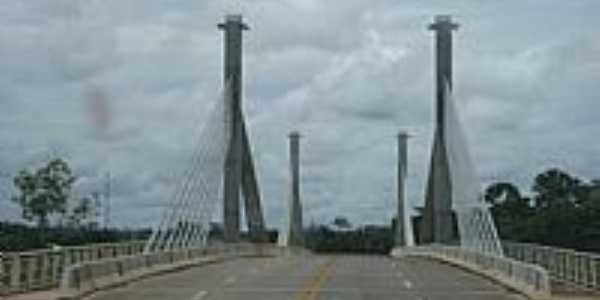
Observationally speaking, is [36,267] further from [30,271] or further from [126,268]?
[126,268]

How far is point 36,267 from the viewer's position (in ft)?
96.6

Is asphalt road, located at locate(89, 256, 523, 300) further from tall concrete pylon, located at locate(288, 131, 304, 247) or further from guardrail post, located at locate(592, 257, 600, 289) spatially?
tall concrete pylon, located at locate(288, 131, 304, 247)

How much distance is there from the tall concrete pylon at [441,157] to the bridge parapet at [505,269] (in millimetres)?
1334

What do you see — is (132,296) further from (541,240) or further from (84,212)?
(84,212)

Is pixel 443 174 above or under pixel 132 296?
above

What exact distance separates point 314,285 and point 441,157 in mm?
28097

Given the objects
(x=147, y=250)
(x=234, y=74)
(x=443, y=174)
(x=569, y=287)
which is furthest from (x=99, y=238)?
(x=569, y=287)

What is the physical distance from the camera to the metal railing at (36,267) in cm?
2708

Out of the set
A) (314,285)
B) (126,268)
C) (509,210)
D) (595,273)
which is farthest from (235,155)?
(509,210)

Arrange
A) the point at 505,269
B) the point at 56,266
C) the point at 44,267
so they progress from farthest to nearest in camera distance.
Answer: the point at 505,269 < the point at 56,266 < the point at 44,267

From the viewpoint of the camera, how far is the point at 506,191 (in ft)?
487

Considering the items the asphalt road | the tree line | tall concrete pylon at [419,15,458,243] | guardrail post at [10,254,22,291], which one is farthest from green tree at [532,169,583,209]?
guardrail post at [10,254,22,291]

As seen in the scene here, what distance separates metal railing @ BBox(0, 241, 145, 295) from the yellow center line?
631 centimetres

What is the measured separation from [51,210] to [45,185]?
259 centimetres
